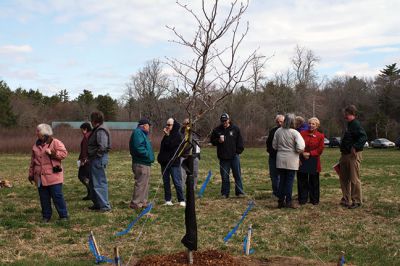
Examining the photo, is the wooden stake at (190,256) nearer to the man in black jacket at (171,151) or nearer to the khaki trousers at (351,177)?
the man in black jacket at (171,151)

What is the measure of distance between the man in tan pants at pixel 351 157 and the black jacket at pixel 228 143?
2.22m

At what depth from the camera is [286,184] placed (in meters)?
8.70

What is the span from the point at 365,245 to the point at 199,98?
3191 mm

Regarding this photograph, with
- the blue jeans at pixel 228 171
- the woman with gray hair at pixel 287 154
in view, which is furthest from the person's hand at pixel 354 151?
the blue jeans at pixel 228 171

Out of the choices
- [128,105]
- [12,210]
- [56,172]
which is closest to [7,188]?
[12,210]

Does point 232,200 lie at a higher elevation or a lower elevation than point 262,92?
lower

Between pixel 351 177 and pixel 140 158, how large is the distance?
4047mm

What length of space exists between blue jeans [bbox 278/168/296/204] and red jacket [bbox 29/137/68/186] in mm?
3993

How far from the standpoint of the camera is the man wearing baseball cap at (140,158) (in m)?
8.82

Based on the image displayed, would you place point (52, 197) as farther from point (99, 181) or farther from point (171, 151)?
point (171, 151)

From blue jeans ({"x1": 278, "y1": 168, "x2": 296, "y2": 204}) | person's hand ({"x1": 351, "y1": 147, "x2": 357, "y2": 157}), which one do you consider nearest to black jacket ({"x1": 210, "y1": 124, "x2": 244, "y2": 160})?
blue jeans ({"x1": 278, "y1": 168, "x2": 296, "y2": 204})

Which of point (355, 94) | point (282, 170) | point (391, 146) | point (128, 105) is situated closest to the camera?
point (282, 170)

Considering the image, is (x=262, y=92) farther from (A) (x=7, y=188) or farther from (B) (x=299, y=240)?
(B) (x=299, y=240)

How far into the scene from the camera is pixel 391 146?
169ft
